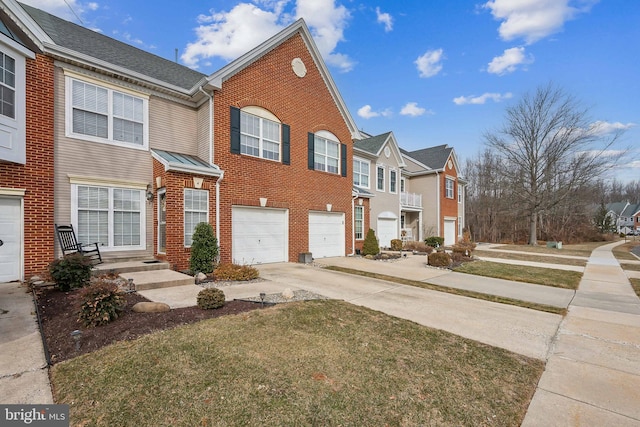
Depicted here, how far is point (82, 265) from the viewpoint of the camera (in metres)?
6.61

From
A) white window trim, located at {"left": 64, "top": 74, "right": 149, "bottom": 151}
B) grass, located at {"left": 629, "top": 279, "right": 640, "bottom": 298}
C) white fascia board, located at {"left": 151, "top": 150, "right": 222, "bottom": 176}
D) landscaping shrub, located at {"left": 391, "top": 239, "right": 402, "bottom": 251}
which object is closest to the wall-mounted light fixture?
white fascia board, located at {"left": 151, "top": 150, "right": 222, "bottom": 176}

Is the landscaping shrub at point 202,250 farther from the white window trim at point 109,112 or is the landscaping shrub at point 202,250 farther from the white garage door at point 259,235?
the white window trim at point 109,112

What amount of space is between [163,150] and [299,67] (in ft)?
22.3

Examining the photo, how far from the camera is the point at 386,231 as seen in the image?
19672mm

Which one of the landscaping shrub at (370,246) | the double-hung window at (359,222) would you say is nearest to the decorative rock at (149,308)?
the landscaping shrub at (370,246)

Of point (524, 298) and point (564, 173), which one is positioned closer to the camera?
point (524, 298)

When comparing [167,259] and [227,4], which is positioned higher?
[227,4]

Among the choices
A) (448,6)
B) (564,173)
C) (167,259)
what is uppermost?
(448,6)

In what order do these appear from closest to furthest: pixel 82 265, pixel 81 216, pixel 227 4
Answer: pixel 82 265
pixel 81 216
pixel 227 4

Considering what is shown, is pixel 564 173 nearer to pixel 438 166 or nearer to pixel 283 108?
pixel 438 166

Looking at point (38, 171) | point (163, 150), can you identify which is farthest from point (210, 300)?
point (163, 150)

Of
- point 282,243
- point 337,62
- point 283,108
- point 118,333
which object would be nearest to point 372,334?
point 118,333

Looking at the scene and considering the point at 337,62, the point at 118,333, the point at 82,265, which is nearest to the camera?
the point at 118,333

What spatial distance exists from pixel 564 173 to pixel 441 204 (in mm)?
14221
